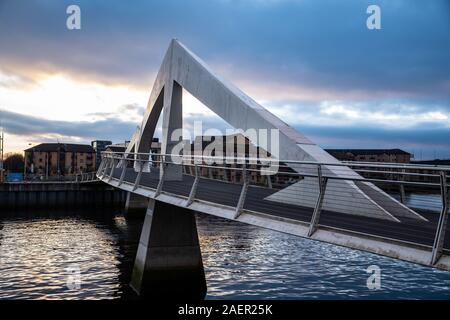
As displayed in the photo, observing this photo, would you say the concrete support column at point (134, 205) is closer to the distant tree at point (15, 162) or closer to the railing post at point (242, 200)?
the railing post at point (242, 200)

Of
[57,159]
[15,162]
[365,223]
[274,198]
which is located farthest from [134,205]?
[15,162]

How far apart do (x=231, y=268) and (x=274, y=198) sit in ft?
30.3

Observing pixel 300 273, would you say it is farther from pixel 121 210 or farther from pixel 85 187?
pixel 85 187

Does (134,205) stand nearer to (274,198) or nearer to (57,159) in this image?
(274,198)

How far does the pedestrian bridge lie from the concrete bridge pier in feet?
0.13

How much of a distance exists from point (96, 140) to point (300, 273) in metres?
170

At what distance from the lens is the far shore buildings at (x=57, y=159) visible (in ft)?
456

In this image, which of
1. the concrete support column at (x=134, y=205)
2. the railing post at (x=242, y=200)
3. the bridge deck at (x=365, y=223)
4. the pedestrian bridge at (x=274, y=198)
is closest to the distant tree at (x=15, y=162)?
the concrete support column at (x=134, y=205)

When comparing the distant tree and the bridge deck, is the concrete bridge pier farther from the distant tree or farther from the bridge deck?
the distant tree

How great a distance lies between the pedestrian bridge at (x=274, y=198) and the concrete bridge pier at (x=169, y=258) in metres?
0.04

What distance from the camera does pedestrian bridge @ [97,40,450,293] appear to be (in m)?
8.09

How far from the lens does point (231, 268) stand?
2164 centimetres

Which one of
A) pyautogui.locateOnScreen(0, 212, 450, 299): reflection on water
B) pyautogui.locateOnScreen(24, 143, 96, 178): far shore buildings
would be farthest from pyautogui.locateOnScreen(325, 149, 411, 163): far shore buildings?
pyautogui.locateOnScreen(0, 212, 450, 299): reflection on water
